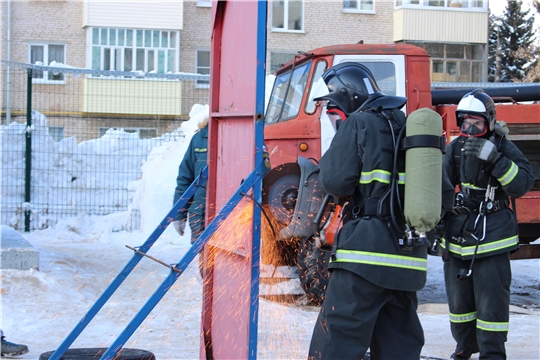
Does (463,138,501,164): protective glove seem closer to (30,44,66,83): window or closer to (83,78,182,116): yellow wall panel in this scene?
(83,78,182,116): yellow wall panel

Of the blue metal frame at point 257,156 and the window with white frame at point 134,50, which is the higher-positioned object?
the window with white frame at point 134,50

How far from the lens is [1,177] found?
11898 millimetres

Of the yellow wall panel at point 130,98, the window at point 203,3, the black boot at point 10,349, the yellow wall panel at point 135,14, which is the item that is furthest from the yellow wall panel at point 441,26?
the black boot at point 10,349

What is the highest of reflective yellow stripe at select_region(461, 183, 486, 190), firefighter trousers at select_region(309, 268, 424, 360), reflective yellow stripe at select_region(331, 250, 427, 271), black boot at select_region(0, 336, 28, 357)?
reflective yellow stripe at select_region(461, 183, 486, 190)

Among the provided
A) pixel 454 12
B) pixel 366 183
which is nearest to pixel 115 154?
pixel 366 183

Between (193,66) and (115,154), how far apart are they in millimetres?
12914

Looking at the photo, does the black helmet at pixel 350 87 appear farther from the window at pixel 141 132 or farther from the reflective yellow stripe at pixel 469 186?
the window at pixel 141 132

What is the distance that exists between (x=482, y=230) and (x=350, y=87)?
72.5 inches

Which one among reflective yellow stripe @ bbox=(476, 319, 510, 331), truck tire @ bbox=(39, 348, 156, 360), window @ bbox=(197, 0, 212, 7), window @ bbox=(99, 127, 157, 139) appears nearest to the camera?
truck tire @ bbox=(39, 348, 156, 360)

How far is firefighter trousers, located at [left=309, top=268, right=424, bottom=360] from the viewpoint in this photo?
11.5ft

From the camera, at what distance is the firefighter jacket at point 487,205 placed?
496cm

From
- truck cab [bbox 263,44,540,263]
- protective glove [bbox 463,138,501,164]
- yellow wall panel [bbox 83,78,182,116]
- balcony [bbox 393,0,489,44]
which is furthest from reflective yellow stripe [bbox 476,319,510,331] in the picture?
balcony [bbox 393,0,489,44]

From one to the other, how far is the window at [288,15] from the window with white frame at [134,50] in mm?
4253

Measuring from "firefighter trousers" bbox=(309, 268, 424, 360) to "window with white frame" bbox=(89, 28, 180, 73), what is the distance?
21090mm
